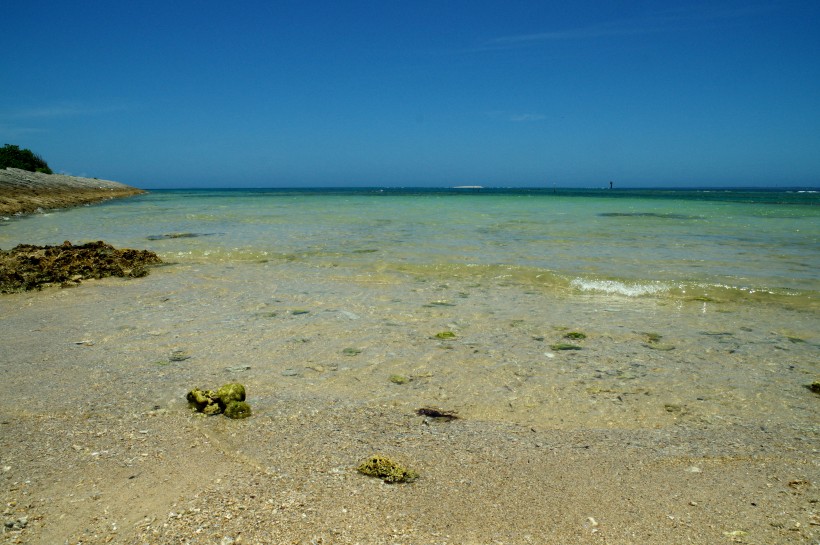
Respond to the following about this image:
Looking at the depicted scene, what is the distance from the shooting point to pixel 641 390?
11.9 feet

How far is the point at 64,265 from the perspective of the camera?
7543mm

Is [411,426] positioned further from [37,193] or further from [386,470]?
[37,193]

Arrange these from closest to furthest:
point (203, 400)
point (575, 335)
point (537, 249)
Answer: point (203, 400), point (575, 335), point (537, 249)

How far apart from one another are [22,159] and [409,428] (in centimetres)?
4410

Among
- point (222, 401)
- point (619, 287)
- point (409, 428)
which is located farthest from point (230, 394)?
point (619, 287)

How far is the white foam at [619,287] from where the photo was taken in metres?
6.79

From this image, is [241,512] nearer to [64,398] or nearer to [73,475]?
[73,475]

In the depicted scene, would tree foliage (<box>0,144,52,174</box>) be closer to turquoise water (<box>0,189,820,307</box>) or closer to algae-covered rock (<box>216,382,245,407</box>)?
turquoise water (<box>0,189,820,307</box>)

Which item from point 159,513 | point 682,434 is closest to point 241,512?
point 159,513

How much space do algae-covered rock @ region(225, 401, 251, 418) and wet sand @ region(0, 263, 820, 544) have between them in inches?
2.4

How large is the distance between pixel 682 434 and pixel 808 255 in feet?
30.7

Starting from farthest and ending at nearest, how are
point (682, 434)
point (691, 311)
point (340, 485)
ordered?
point (691, 311), point (682, 434), point (340, 485)

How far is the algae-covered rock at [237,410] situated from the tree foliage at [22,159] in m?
39.5

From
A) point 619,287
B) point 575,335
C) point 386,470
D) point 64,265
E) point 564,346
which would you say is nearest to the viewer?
point 386,470
